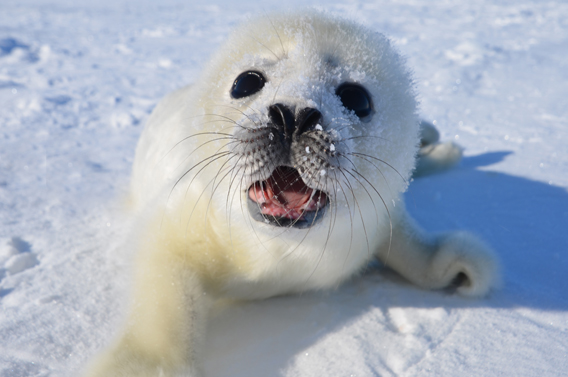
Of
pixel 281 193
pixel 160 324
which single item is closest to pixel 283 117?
pixel 281 193

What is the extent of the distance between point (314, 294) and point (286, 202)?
62 centimetres

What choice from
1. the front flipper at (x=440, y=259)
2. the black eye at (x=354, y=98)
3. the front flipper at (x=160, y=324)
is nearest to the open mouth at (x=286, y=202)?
the black eye at (x=354, y=98)

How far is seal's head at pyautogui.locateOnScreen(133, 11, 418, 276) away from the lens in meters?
1.30

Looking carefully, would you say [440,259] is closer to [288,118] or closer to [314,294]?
[314,294]

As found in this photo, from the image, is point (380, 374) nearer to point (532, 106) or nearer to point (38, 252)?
point (38, 252)

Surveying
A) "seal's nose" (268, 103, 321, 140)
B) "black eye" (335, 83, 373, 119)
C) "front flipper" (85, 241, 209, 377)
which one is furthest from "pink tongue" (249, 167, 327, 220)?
"front flipper" (85, 241, 209, 377)

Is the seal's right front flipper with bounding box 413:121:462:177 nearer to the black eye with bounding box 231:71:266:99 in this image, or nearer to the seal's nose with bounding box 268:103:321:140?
the black eye with bounding box 231:71:266:99

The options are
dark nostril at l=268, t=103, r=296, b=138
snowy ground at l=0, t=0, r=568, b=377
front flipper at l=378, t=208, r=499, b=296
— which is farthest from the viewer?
front flipper at l=378, t=208, r=499, b=296

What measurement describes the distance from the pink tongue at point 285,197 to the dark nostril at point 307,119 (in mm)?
147

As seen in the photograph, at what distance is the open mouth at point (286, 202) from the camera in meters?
1.35

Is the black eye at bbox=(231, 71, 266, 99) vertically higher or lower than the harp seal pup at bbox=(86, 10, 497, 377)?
higher

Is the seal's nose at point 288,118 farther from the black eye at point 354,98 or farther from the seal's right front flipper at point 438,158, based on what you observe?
the seal's right front flipper at point 438,158

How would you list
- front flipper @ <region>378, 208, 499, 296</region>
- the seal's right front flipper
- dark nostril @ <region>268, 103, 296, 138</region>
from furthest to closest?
the seal's right front flipper < front flipper @ <region>378, 208, 499, 296</region> < dark nostril @ <region>268, 103, 296, 138</region>

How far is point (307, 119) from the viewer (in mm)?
1284
